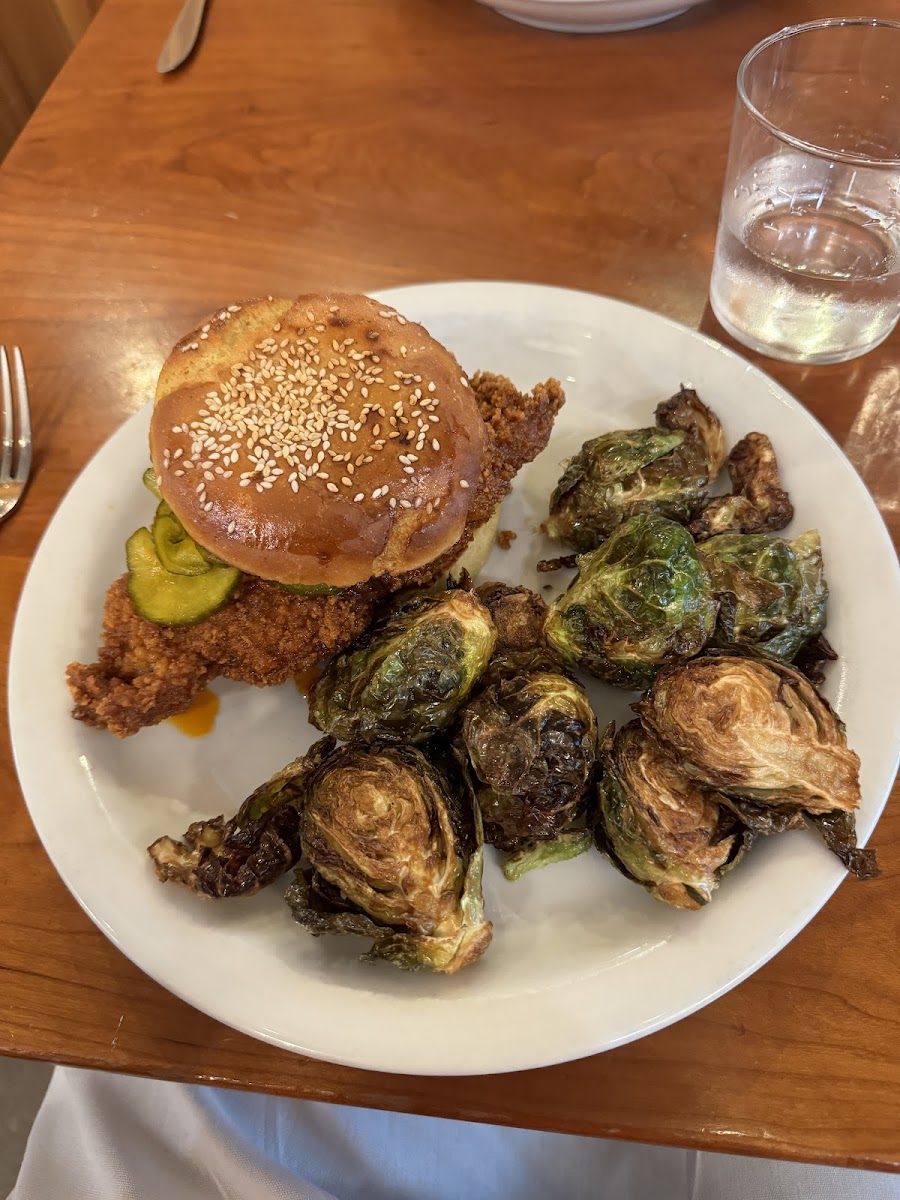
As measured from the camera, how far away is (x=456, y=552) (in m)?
2.24

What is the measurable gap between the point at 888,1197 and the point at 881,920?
0.93 meters

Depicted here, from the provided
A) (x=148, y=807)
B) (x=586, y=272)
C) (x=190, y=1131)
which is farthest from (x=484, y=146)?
(x=190, y=1131)

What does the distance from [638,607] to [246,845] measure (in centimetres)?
105

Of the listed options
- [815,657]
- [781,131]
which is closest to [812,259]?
[781,131]

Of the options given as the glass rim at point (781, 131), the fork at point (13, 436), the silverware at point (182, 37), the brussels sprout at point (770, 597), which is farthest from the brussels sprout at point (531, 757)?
the silverware at point (182, 37)

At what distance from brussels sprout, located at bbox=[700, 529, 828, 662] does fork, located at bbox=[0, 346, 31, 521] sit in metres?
2.07

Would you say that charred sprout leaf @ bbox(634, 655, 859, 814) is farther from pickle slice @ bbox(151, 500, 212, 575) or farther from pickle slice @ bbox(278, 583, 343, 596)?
pickle slice @ bbox(151, 500, 212, 575)

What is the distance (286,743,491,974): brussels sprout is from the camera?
5.47ft

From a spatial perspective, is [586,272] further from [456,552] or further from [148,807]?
[148,807]

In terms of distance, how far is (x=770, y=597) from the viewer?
6.41ft

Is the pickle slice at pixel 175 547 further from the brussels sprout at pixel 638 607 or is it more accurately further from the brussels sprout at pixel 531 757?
the brussels sprout at pixel 638 607

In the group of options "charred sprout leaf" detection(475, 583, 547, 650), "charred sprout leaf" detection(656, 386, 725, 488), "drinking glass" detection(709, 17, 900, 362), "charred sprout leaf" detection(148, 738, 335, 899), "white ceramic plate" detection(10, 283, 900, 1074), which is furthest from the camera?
"drinking glass" detection(709, 17, 900, 362)

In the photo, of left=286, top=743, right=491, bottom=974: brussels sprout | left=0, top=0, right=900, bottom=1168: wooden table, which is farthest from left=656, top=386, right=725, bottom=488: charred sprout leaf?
left=286, top=743, right=491, bottom=974: brussels sprout

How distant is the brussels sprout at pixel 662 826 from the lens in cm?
169
